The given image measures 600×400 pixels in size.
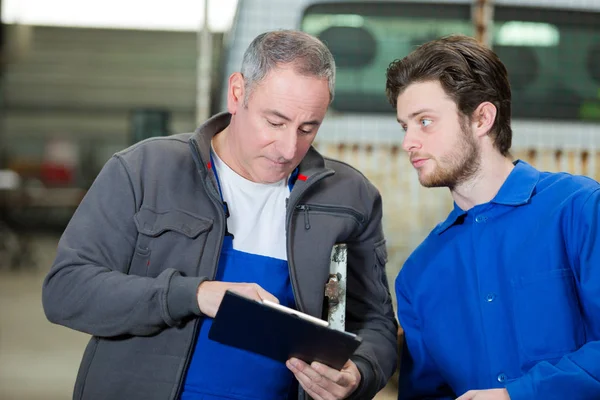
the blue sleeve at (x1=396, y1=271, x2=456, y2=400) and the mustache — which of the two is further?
the blue sleeve at (x1=396, y1=271, x2=456, y2=400)

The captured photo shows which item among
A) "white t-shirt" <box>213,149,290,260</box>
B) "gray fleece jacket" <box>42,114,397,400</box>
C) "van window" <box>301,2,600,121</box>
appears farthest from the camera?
"van window" <box>301,2,600,121</box>

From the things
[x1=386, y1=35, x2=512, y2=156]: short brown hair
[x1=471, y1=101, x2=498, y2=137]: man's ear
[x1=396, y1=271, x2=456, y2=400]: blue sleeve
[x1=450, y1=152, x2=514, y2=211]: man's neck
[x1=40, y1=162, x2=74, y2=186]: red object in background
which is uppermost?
[x1=386, y1=35, x2=512, y2=156]: short brown hair

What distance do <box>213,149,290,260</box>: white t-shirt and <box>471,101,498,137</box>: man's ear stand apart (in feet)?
1.58

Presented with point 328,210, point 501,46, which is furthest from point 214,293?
point 501,46

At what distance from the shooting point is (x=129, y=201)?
1.81 meters

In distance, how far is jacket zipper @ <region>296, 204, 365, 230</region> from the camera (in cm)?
192

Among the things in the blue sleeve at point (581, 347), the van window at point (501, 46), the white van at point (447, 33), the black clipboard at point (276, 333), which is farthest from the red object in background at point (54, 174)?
the blue sleeve at point (581, 347)

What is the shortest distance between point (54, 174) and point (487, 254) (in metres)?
13.1

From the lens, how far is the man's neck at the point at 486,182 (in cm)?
185

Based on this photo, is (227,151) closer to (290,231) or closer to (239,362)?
(290,231)

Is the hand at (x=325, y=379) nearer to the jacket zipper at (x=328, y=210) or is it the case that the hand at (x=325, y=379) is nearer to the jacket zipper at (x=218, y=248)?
the jacket zipper at (x=218, y=248)

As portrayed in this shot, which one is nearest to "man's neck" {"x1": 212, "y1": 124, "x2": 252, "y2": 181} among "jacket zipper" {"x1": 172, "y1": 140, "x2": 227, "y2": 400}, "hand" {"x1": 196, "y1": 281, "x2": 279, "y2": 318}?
"jacket zipper" {"x1": 172, "y1": 140, "x2": 227, "y2": 400}

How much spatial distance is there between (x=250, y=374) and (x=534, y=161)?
2.70 m

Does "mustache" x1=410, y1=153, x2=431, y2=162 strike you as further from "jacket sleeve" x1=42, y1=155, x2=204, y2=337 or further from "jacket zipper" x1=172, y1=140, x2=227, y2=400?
"jacket sleeve" x1=42, y1=155, x2=204, y2=337
